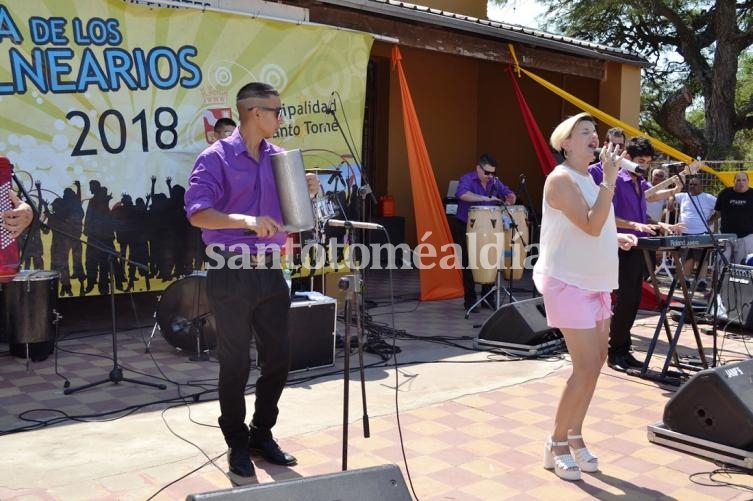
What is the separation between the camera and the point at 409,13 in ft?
27.5

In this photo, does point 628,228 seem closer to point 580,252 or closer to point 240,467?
point 580,252

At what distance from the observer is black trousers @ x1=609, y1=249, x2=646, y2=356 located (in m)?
5.80

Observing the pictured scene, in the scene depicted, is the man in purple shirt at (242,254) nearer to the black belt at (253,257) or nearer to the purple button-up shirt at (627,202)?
the black belt at (253,257)

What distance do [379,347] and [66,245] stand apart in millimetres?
2744

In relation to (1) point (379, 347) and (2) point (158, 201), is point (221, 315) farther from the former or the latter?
(2) point (158, 201)

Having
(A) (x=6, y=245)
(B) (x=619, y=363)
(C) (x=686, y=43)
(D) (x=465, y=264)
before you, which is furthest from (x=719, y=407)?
(C) (x=686, y=43)

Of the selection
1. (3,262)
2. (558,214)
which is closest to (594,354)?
(558,214)

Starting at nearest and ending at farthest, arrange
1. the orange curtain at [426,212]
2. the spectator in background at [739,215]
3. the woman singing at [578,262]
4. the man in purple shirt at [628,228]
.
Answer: the woman singing at [578,262] → the man in purple shirt at [628,228] → the orange curtain at [426,212] → the spectator in background at [739,215]

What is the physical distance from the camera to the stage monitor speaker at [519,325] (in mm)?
6457

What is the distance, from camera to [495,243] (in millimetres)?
8375

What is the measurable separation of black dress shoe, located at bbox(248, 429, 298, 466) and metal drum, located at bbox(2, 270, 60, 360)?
2.74 m

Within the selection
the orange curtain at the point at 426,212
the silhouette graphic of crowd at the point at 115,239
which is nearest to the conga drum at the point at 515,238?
the orange curtain at the point at 426,212

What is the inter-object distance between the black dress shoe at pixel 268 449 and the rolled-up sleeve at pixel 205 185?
1.20 metres

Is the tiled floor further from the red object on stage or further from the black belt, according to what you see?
the red object on stage
